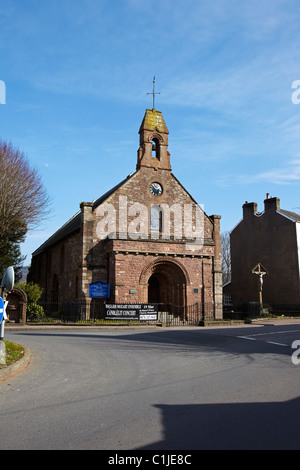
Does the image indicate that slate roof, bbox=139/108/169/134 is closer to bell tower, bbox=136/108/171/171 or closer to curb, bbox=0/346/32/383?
bell tower, bbox=136/108/171/171

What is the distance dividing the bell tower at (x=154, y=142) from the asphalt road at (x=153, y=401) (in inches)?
832

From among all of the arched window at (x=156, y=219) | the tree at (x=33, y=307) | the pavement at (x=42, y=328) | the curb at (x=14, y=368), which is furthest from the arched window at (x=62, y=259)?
the curb at (x=14, y=368)

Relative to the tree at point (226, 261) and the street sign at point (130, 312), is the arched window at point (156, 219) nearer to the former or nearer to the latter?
the street sign at point (130, 312)

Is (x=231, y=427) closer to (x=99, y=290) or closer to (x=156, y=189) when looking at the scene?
(x=99, y=290)

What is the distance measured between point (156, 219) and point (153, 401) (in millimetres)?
23844

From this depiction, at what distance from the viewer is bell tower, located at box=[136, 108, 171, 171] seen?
30250 millimetres

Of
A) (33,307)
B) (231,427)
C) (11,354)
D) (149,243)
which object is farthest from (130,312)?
(231,427)

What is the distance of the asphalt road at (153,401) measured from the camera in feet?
14.1

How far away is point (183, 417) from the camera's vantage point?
200 inches

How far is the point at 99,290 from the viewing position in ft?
84.8

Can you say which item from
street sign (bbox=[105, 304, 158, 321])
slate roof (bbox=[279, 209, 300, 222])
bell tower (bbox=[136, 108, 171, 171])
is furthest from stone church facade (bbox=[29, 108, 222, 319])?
slate roof (bbox=[279, 209, 300, 222])

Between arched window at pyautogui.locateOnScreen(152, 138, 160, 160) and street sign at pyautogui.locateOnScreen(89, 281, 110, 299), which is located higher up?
arched window at pyautogui.locateOnScreen(152, 138, 160, 160)
